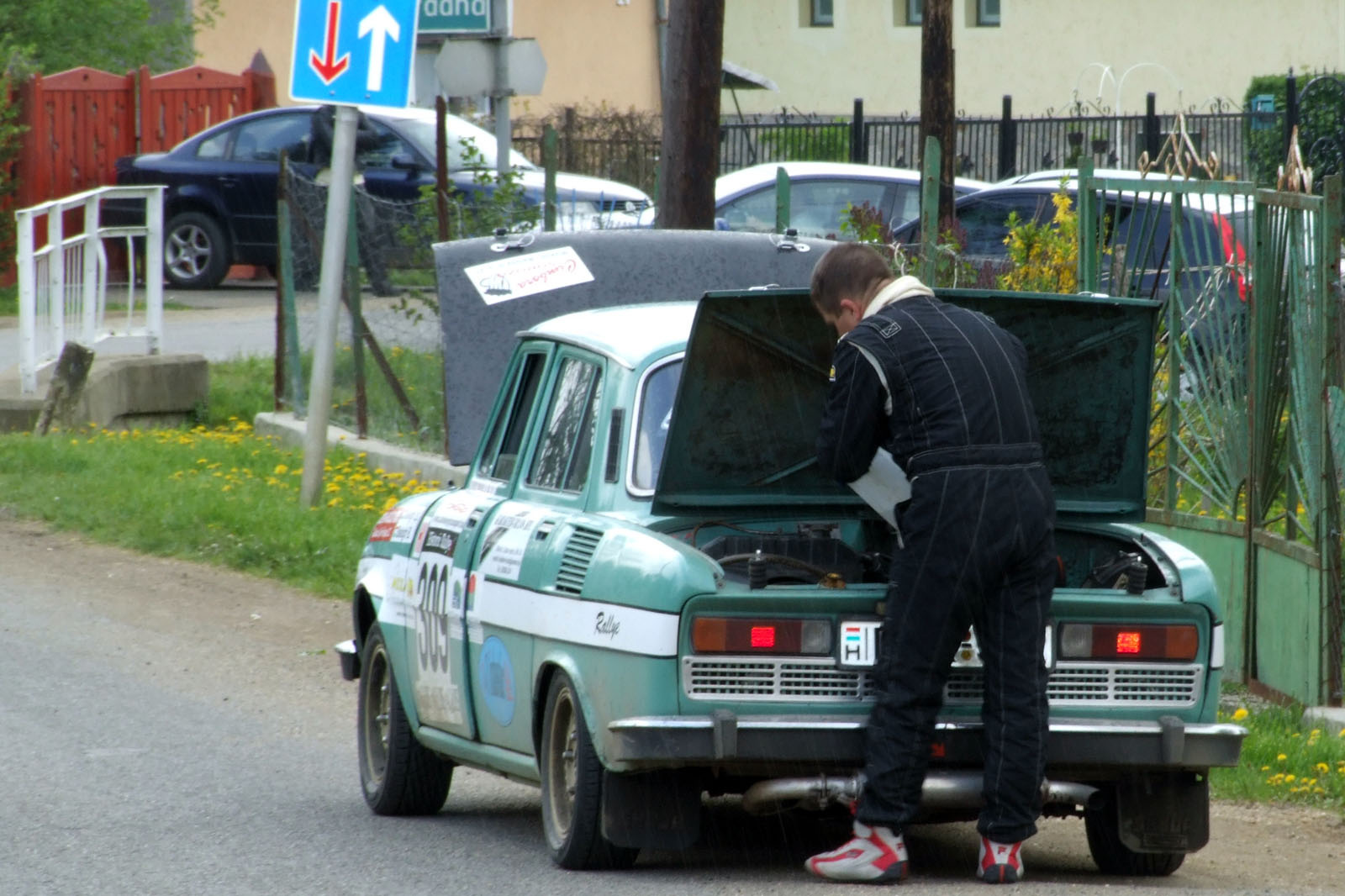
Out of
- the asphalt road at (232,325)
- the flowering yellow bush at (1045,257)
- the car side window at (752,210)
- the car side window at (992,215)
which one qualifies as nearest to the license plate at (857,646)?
the flowering yellow bush at (1045,257)

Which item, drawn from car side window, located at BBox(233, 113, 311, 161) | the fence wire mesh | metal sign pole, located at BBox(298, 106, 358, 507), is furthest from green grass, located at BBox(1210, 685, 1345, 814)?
car side window, located at BBox(233, 113, 311, 161)

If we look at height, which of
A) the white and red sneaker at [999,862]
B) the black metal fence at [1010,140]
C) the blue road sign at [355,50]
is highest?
the black metal fence at [1010,140]

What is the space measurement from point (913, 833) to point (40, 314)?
11.8 metres

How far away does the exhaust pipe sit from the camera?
5.48 meters

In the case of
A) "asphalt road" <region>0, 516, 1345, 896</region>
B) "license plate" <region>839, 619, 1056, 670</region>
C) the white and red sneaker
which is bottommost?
"asphalt road" <region>0, 516, 1345, 896</region>

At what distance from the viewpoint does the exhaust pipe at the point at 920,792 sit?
5477 millimetres

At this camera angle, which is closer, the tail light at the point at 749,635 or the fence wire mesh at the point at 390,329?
the tail light at the point at 749,635

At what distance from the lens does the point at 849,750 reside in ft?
18.0

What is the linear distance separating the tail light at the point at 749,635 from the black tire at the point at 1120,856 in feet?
3.71

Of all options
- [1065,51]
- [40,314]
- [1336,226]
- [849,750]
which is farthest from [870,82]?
[849,750]

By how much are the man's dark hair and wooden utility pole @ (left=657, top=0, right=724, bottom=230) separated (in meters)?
7.13

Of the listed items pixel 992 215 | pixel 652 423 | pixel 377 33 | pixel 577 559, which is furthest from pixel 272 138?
pixel 577 559

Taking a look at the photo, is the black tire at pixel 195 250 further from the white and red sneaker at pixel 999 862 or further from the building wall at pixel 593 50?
the white and red sneaker at pixel 999 862

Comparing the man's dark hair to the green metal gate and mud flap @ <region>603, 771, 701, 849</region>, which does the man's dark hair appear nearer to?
mud flap @ <region>603, 771, 701, 849</region>
